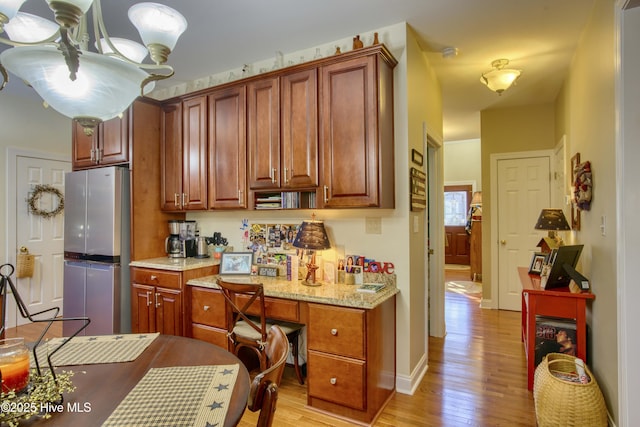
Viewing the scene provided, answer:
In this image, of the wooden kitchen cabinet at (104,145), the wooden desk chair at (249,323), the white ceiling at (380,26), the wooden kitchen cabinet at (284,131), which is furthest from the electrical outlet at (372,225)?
the wooden kitchen cabinet at (104,145)

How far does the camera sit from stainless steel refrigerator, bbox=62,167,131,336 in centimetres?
320

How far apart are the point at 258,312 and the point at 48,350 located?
134 cm

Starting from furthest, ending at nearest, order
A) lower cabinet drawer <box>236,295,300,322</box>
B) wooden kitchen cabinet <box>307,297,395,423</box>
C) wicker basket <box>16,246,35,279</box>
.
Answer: wicker basket <box>16,246,35,279</box>, lower cabinet drawer <box>236,295,300,322</box>, wooden kitchen cabinet <box>307,297,395,423</box>

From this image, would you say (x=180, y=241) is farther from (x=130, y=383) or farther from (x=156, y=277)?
(x=130, y=383)

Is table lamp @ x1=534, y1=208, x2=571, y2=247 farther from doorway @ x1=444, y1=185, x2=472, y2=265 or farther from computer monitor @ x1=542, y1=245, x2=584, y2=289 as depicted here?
doorway @ x1=444, y1=185, x2=472, y2=265

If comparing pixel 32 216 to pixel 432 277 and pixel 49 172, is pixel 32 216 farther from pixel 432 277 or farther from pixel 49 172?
pixel 432 277

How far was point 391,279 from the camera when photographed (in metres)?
2.71

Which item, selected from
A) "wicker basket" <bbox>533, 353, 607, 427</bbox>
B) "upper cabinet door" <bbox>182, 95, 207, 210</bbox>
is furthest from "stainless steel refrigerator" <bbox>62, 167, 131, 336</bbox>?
"wicker basket" <bbox>533, 353, 607, 427</bbox>

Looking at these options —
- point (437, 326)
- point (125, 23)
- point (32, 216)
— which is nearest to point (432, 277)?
point (437, 326)

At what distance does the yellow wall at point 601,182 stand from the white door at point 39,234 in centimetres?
573

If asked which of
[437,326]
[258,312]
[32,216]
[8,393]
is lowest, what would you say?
[437,326]

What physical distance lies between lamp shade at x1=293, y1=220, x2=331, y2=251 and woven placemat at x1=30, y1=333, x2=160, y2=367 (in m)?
1.21

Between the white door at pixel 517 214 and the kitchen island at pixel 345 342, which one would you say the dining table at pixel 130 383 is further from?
the white door at pixel 517 214

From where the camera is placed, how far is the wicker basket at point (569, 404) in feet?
6.62
